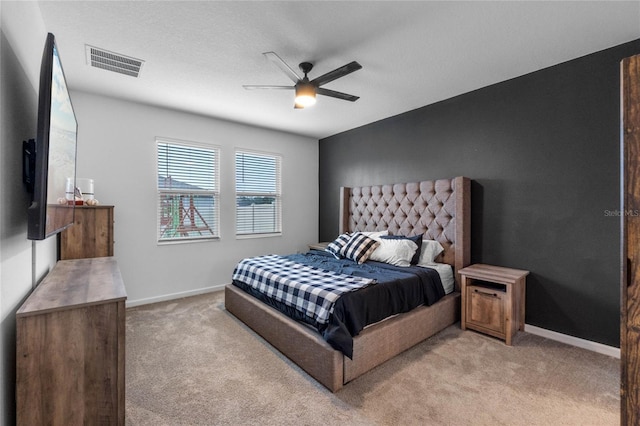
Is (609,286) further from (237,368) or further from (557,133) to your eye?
(237,368)

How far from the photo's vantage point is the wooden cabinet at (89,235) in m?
2.67

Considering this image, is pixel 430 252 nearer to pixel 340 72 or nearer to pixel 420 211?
pixel 420 211

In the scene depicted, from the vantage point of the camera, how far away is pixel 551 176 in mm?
2877

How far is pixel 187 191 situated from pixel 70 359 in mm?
3258

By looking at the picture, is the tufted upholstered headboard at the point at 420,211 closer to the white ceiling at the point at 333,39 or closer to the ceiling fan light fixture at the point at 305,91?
the white ceiling at the point at 333,39

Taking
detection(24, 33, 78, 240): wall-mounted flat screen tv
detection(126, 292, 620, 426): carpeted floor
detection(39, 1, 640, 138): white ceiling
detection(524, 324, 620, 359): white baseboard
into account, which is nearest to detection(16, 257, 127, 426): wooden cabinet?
detection(24, 33, 78, 240): wall-mounted flat screen tv

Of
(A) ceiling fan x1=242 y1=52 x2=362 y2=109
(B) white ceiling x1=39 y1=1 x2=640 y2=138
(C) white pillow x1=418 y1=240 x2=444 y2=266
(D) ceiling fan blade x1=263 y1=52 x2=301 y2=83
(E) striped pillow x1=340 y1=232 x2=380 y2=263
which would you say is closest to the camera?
(B) white ceiling x1=39 y1=1 x2=640 y2=138

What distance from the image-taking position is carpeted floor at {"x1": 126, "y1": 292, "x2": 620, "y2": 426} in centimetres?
183

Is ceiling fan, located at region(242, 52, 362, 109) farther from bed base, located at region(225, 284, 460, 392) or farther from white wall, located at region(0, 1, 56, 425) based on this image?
bed base, located at region(225, 284, 460, 392)

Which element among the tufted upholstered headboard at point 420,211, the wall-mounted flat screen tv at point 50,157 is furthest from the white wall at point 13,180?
the tufted upholstered headboard at point 420,211

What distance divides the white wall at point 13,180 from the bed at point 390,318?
167cm

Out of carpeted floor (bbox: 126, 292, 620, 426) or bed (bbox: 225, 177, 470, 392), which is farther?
bed (bbox: 225, 177, 470, 392)

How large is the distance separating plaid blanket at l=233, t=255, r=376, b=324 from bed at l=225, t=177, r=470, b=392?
17 cm

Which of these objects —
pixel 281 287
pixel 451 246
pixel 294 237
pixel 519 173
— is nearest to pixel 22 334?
pixel 281 287
